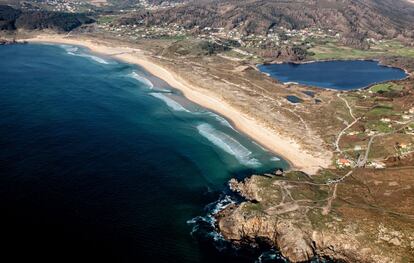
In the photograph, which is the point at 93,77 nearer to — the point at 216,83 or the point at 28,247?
the point at 216,83

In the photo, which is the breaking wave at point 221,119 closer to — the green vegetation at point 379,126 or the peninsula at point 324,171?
the peninsula at point 324,171

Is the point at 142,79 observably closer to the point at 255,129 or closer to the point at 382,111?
the point at 255,129

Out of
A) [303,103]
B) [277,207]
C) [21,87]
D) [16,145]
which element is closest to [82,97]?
[21,87]

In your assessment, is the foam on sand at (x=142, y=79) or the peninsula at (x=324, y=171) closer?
the peninsula at (x=324, y=171)

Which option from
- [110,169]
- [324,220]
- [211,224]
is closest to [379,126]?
[324,220]

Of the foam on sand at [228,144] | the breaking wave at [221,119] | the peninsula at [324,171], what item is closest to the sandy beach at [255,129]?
the peninsula at [324,171]

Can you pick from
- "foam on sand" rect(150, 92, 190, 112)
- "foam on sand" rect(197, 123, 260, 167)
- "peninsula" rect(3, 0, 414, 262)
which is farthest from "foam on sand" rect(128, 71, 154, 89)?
"foam on sand" rect(197, 123, 260, 167)
